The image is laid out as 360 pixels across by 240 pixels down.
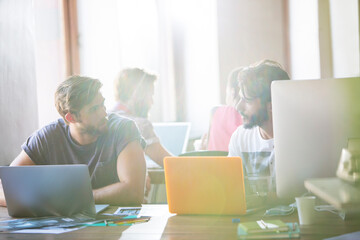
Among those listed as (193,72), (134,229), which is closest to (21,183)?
(134,229)

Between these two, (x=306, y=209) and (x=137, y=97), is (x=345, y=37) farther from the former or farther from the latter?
(x=306, y=209)

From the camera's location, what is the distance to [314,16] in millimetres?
3449

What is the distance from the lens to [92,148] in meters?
2.18

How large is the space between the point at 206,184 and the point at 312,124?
0.41m

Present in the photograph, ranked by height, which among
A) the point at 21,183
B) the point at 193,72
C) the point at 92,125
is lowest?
the point at 21,183

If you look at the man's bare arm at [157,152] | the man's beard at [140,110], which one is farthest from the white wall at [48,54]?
the man's bare arm at [157,152]

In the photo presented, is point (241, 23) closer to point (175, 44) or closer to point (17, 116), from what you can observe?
point (175, 44)

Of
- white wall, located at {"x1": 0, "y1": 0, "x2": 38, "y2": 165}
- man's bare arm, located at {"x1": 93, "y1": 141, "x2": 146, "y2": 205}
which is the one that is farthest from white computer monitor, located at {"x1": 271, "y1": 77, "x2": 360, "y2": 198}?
white wall, located at {"x1": 0, "y1": 0, "x2": 38, "y2": 165}

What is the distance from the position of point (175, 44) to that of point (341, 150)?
3589 mm

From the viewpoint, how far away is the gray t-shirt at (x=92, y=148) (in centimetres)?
215

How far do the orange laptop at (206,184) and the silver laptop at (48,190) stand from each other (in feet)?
1.02

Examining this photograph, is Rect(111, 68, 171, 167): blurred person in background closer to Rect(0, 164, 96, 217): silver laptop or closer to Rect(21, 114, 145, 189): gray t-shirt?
Rect(21, 114, 145, 189): gray t-shirt

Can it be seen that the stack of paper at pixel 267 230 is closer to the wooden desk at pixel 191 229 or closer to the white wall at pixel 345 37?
the wooden desk at pixel 191 229

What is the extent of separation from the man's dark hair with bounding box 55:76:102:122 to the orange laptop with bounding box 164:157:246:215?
2.59 feet
